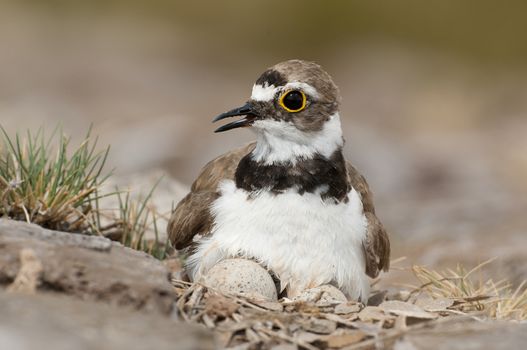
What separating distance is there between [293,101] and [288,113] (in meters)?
0.09

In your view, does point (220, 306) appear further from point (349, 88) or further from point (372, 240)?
point (349, 88)

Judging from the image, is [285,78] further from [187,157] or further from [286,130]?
[187,157]

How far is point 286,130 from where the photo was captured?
6160 millimetres

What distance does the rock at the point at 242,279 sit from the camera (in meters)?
5.52

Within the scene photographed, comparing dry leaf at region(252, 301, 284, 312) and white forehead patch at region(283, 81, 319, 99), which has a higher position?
white forehead patch at region(283, 81, 319, 99)

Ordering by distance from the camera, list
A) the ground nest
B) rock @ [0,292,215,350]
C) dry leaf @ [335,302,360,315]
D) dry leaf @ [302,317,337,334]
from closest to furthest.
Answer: rock @ [0,292,215,350] < the ground nest < dry leaf @ [302,317,337,334] < dry leaf @ [335,302,360,315]

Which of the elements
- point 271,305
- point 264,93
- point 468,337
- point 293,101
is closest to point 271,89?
point 264,93

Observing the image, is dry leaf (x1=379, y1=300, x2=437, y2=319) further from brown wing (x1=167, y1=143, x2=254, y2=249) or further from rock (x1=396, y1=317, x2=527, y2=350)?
brown wing (x1=167, y1=143, x2=254, y2=249)

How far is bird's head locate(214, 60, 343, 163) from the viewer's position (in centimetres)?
614

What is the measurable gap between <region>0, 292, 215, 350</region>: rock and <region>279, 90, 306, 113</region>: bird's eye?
7.59 ft

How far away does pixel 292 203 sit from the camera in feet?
19.7

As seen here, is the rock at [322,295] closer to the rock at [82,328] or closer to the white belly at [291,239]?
the white belly at [291,239]

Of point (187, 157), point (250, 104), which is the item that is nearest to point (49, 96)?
point (187, 157)

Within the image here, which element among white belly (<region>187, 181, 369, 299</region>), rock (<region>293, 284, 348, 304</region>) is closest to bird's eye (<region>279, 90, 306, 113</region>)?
white belly (<region>187, 181, 369, 299</region>)
